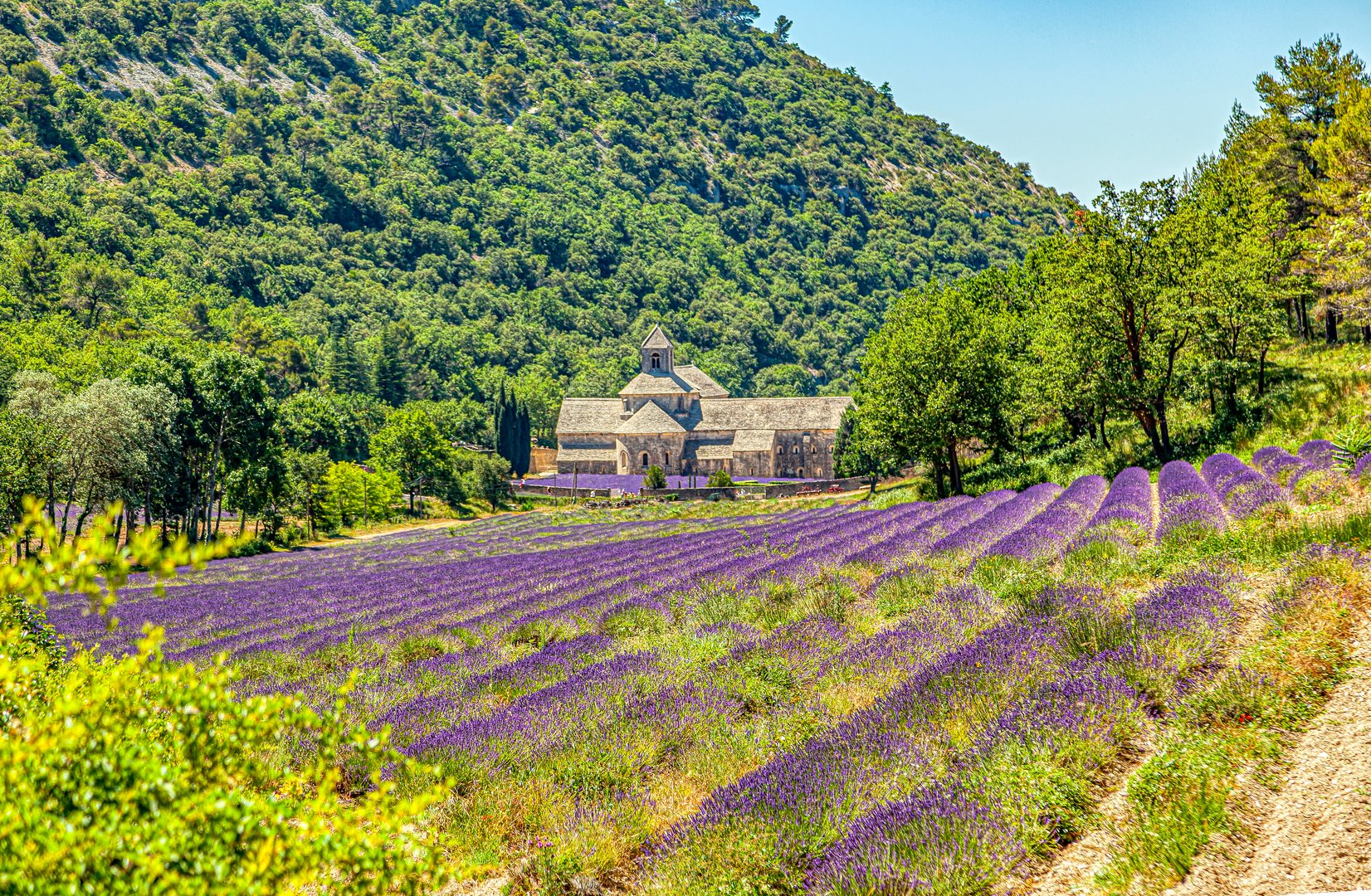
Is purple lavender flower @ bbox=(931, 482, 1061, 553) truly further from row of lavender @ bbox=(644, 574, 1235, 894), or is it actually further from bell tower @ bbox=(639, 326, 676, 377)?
bell tower @ bbox=(639, 326, 676, 377)

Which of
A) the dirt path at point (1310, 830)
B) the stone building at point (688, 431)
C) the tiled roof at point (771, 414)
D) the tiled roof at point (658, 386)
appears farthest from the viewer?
the tiled roof at point (658, 386)

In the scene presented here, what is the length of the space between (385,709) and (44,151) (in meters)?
163

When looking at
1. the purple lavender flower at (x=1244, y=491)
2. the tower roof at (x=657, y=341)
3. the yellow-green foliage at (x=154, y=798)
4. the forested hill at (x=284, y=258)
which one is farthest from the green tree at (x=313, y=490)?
the yellow-green foliage at (x=154, y=798)

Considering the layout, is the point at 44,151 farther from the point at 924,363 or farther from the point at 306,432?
the point at 924,363

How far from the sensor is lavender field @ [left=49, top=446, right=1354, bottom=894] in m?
4.23

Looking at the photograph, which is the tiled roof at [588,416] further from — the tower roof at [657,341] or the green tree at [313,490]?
the green tree at [313,490]

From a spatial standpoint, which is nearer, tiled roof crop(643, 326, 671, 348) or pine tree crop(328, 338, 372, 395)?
pine tree crop(328, 338, 372, 395)

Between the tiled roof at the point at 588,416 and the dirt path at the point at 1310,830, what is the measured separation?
294 ft

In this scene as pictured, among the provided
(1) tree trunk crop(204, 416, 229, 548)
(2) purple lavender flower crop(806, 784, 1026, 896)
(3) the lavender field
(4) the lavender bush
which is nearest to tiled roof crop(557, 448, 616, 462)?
(1) tree trunk crop(204, 416, 229, 548)

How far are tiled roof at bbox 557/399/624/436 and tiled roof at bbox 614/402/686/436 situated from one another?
3667 millimetres

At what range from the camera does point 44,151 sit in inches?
4919

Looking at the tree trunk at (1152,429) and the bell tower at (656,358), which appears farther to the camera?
the bell tower at (656,358)

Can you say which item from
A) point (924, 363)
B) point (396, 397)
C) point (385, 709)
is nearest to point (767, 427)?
point (396, 397)

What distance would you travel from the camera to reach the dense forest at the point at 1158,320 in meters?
28.0
